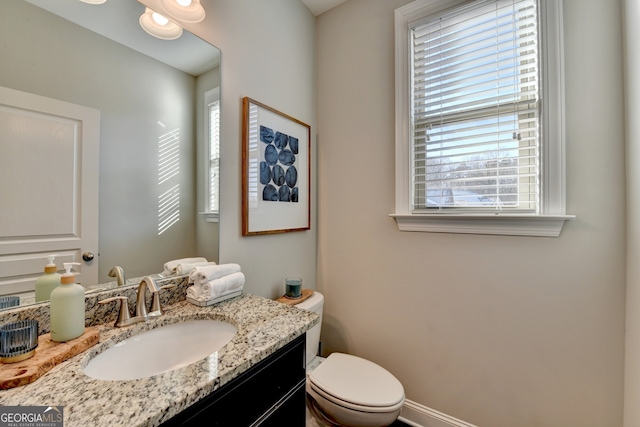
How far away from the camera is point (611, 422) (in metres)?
1.13

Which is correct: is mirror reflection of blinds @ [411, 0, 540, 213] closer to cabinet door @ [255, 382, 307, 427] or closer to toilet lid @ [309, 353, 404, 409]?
toilet lid @ [309, 353, 404, 409]

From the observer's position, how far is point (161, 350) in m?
0.90

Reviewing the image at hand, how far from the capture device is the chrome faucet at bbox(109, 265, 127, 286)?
3.12ft

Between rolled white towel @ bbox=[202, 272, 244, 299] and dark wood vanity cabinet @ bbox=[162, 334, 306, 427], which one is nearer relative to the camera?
dark wood vanity cabinet @ bbox=[162, 334, 306, 427]

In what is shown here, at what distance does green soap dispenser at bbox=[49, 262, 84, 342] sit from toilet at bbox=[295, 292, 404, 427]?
1008mm

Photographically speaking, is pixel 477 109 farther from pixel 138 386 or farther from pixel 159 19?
pixel 138 386

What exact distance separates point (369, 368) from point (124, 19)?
1.91 metres

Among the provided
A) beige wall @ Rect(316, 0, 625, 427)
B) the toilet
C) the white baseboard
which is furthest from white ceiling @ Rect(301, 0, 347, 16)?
the white baseboard

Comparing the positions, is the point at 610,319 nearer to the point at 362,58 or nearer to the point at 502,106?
the point at 502,106

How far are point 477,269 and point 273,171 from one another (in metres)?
1.24

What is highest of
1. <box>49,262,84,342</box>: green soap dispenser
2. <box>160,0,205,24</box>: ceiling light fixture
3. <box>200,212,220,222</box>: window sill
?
<box>160,0,205,24</box>: ceiling light fixture

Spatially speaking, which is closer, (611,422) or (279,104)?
(611,422)

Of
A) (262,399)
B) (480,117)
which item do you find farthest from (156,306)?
(480,117)

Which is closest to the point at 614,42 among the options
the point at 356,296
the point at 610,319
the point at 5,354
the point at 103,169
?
the point at 610,319
